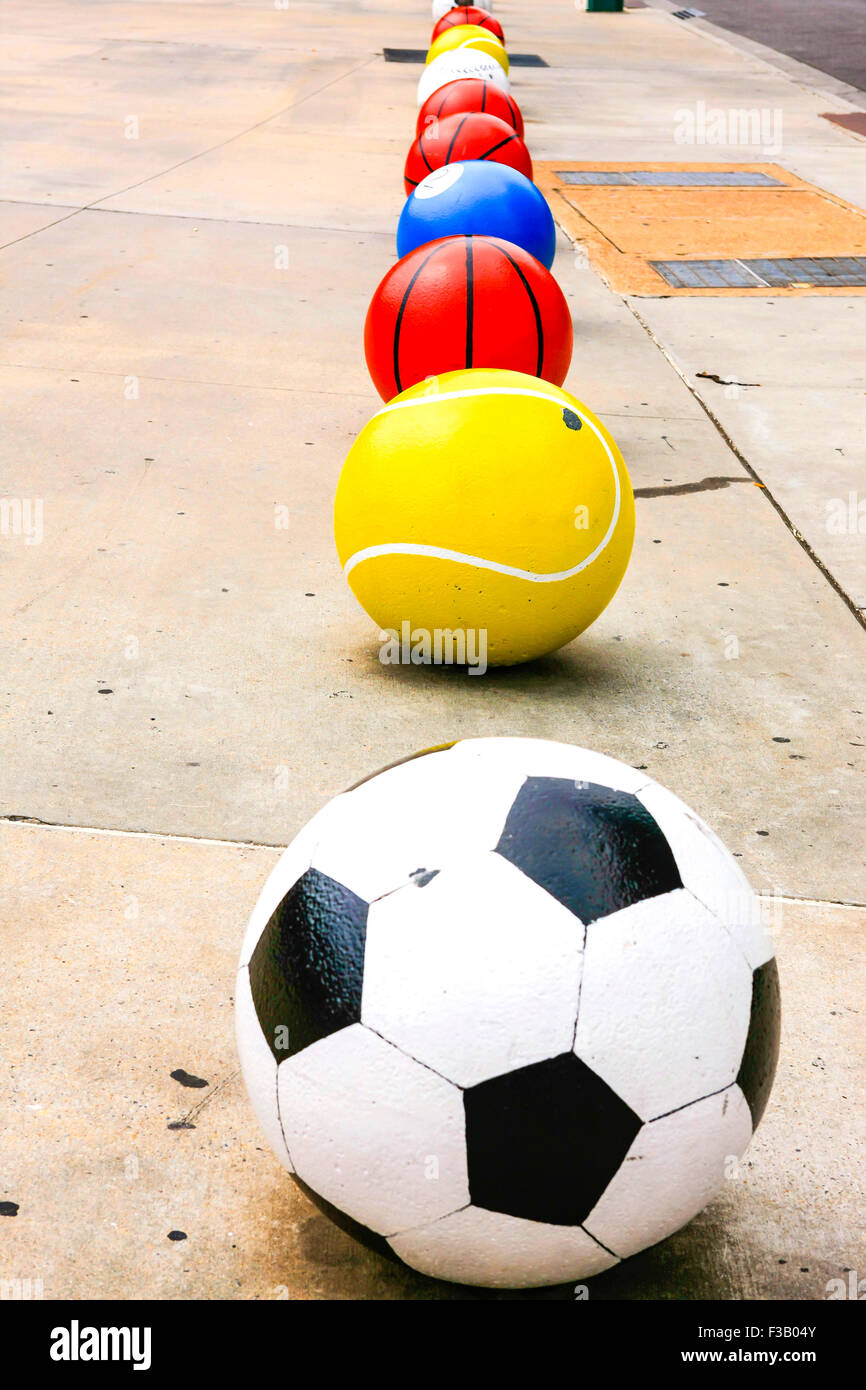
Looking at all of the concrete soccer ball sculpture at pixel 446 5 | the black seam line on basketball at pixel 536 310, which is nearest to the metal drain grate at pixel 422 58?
the concrete soccer ball sculpture at pixel 446 5

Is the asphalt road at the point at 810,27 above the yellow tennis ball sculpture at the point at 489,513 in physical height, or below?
below

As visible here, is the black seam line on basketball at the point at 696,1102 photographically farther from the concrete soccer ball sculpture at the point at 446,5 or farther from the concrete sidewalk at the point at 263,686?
the concrete soccer ball sculpture at the point at 446,5

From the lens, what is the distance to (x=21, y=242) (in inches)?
439

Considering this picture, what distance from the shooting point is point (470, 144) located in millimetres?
10266

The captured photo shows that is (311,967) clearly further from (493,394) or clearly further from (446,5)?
(446,5)

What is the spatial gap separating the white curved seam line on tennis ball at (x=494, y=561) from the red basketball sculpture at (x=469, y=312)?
172 cm

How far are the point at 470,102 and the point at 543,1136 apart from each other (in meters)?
11.0

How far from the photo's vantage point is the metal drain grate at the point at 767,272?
10.8m

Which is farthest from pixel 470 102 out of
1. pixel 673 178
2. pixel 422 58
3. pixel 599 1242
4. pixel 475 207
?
pixel 422 58

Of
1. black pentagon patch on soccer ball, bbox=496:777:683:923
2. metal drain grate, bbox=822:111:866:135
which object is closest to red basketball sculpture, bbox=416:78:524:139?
metal drain grate, bbox=822:111:866:135

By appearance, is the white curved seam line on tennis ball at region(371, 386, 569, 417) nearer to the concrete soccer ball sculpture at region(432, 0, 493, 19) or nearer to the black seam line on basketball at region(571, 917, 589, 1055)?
the black seam line on basketball at region(571, 917, 589, 1055)

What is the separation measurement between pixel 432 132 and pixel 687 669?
261 inches

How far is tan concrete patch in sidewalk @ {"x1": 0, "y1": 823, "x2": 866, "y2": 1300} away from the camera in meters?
2.59

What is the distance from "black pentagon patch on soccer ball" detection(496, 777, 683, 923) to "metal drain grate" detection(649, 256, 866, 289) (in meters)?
8.98
